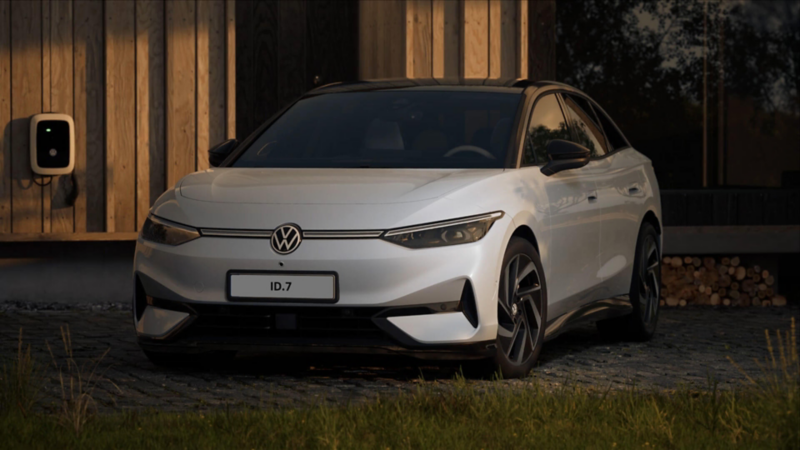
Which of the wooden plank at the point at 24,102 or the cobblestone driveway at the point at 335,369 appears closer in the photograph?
the cobblestone driveway at the point at 335,369

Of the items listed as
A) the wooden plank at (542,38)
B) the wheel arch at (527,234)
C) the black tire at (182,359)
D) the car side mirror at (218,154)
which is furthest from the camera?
the wooden plank at (542,38)

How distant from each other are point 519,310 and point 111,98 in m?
5.06

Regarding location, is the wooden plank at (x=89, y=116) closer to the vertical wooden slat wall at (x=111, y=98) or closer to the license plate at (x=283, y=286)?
the vertical wooden slat wall at (x=111, y=98)

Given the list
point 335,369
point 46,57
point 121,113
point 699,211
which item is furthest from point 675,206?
point 335,369

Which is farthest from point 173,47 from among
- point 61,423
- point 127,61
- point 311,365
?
point 61,423

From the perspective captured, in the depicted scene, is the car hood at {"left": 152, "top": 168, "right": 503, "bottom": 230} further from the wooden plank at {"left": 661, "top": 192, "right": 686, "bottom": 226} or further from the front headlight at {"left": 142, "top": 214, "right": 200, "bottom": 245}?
the wooden plank at {"left": 661, "top": 192, "right": 686, "bottom": 226}

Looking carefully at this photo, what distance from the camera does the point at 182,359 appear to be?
667 cm

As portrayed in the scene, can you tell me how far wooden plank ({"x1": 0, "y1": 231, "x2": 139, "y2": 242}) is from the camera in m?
9.98

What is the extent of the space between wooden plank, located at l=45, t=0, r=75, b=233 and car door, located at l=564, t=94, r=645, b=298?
424 cm

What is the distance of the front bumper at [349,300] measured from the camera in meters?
5.85

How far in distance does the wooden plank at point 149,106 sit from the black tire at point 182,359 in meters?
3.68

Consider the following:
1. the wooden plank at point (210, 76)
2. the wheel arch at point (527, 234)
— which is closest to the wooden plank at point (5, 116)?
the wooden plank at point (210, 76)

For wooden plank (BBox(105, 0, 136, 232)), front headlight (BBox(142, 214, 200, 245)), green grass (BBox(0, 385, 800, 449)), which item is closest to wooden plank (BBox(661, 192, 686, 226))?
wooden plank (BBox(105, 0, 136, 232))

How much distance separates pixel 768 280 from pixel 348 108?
18.6 feet
